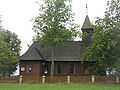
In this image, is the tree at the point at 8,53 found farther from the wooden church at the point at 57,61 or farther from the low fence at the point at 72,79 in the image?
the low fence at the point at 72,79

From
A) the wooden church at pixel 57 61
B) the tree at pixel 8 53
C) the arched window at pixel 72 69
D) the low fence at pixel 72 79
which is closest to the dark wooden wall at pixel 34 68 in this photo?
the wooden church at pixel 57 61

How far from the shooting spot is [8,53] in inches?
2092

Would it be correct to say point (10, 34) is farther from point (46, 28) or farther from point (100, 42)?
point (100, 42)

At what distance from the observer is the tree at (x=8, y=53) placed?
48.5 meters

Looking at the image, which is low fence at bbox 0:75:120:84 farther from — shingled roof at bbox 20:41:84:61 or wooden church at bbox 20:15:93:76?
shingled roof at bbox 20:41:84:61

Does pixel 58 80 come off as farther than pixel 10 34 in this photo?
No

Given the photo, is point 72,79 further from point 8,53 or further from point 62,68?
point 8,53

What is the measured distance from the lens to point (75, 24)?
4422 cm

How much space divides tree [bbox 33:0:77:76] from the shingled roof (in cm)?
336

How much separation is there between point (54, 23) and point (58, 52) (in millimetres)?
7474

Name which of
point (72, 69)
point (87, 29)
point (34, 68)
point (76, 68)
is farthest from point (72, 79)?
point (87, 29)

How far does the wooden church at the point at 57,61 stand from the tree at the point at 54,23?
3.18 m

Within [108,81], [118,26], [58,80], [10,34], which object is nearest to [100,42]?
[118,26]

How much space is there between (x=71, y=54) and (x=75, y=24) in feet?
22.5
